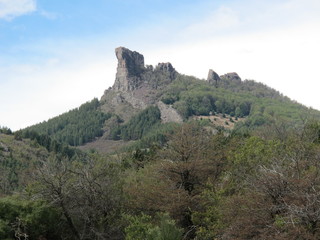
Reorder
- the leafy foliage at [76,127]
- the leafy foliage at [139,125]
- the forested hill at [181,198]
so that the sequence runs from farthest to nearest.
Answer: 1. the leafy foliage at [76,127]
2. the leafy foliage at [139,125]
3. the forested hill at [181,198]

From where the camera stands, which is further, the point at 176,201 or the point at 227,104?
the point at 227,104

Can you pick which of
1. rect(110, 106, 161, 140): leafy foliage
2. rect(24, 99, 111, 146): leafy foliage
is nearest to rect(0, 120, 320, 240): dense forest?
rect(110, 106, 161, 140): leafy foliage

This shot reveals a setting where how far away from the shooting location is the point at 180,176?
2997cm

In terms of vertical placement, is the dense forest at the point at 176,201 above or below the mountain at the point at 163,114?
below

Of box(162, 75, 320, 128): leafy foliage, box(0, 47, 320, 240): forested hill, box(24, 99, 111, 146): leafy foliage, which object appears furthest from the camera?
box(24, 99, 111, 146): leafy foliage

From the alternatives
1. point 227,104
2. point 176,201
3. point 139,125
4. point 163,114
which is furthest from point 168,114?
point 176,201

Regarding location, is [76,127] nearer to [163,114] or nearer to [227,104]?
[163,114]

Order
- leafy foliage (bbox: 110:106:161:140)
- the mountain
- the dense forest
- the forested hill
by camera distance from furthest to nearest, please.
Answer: leafy foliage (bbox: 110:106:161:140) < the mountain < the dense forest < the forested hill

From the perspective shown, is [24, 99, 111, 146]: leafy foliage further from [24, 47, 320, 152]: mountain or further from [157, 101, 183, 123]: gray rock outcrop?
[157, 101, 183, 123]: gray rock outcrop

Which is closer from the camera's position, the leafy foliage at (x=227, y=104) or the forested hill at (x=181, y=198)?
the forested hill at (x=181, y=198)

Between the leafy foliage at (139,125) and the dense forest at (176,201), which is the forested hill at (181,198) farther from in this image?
the leafy foliage at (139,125)

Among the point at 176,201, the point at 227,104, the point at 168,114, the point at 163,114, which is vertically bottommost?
the point at 176,201

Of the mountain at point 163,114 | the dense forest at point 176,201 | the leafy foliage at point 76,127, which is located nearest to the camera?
the dense forest at point 176,201

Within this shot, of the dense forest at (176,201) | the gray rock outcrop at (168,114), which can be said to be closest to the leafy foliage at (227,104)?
the gray rock outcrop at (168,114)
